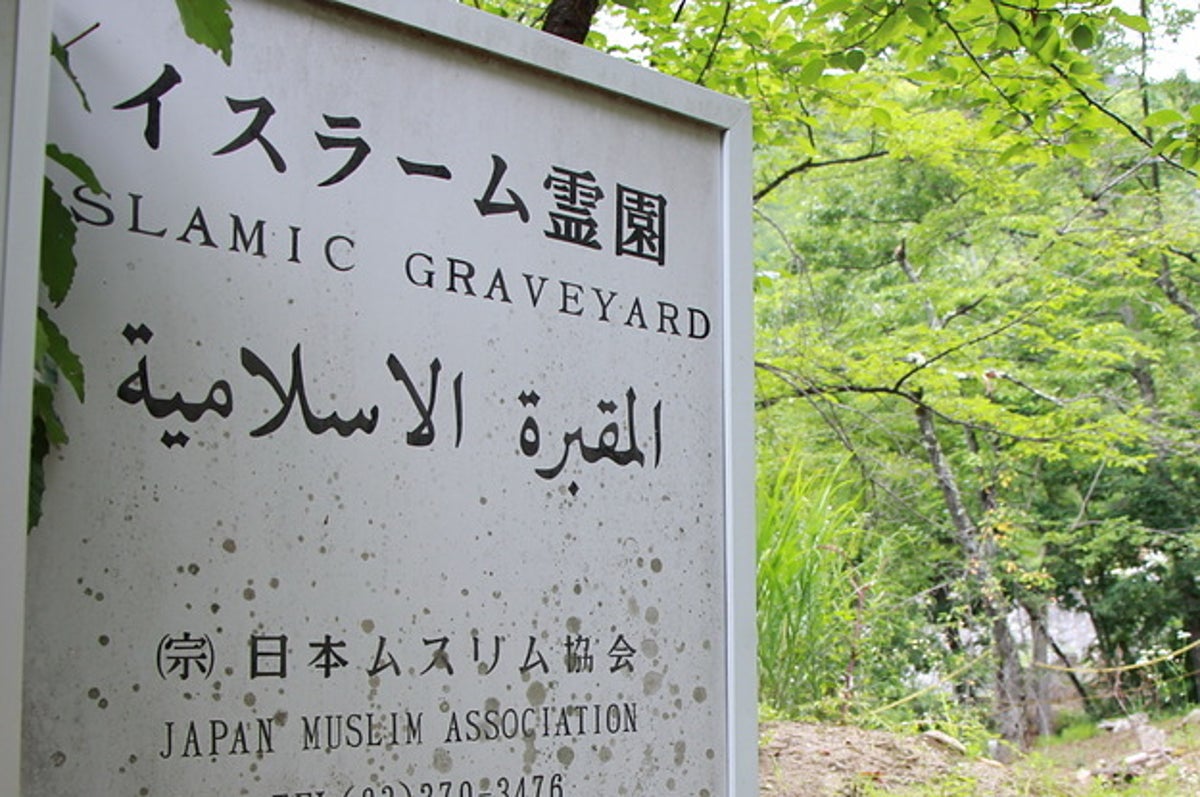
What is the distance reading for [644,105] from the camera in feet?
5.77

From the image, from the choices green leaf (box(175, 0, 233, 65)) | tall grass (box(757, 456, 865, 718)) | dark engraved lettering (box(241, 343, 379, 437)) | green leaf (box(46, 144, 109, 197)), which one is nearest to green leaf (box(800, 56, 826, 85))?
tall grass (box(757, 456, 865, 718))

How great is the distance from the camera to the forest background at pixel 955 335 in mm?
3215

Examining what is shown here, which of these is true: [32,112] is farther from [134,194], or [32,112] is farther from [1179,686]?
[1179,686]

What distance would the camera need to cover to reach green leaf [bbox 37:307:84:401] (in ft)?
3.78

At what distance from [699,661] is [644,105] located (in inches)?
32.8

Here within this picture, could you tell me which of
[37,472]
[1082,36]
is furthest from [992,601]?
[37,472]

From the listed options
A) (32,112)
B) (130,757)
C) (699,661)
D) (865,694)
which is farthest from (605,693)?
(865,694)

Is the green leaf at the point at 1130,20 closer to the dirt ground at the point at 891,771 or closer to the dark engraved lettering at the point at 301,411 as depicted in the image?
the dark engraved lettering at the point at 301,411

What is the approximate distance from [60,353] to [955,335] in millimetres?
5261

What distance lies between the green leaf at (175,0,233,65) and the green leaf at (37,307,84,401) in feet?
1.04

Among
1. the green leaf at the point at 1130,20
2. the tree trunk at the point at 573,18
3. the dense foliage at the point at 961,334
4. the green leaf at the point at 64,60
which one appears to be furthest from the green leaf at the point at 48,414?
the green leaf at the point at 1130,20

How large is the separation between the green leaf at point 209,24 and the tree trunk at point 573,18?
1.49m

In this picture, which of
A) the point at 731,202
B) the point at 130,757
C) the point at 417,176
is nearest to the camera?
the point at 130,757

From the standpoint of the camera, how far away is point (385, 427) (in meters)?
1.42
